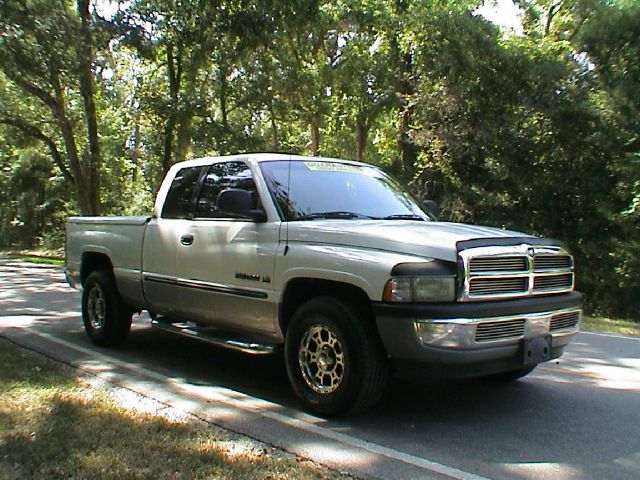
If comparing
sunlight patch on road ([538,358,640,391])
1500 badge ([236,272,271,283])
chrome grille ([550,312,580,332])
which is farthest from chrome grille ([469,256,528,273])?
sunlight patch on road ([538,358,640,391])

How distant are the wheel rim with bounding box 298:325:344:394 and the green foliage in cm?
1224

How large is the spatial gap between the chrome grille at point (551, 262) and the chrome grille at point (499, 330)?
1.54 ft

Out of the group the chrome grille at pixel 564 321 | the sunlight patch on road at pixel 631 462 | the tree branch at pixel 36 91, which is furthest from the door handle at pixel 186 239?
the tree branch at pixel 36 91

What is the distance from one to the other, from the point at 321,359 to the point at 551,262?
6.37 ft

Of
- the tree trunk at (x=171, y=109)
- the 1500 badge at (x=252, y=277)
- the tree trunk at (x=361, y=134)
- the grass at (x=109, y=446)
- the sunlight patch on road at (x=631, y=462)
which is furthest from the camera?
the tree trunk at (x=361, y=134)

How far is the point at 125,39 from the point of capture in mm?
18250

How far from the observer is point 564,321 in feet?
16.7

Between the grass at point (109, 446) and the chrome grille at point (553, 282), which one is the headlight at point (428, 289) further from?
the grass at point (109, 446)

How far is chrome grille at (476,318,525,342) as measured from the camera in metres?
4.42

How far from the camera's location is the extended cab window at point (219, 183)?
5934 millimetres

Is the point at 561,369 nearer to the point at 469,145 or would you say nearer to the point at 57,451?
the point at 57,451

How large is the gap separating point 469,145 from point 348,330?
1609 centimetres

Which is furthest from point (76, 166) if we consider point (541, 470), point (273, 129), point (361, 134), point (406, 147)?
point (541, 470)

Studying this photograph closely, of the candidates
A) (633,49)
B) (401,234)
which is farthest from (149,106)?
(401,234)
